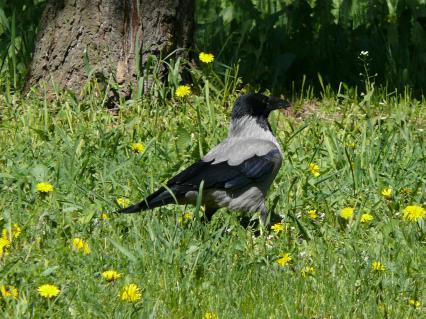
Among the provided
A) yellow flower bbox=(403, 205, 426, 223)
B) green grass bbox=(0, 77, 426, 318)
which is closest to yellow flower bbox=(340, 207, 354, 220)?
green grass bbox=(0, 77, 426, 318)

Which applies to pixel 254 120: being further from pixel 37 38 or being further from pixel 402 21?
pixel 402 21

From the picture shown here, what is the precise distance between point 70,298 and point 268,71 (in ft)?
Result: 13.1

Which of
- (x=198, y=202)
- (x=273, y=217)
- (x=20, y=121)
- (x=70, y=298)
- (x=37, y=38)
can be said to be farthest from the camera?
(x=37, y=38)

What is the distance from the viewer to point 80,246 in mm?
4961

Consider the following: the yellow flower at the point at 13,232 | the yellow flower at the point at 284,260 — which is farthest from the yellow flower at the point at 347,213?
the yellow flower at the point at 13,232

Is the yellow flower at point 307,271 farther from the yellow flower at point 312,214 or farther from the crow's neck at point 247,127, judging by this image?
the crow's neck at point 247,127

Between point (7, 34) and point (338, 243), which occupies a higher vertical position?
point (7, 34)

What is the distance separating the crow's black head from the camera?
247 inches

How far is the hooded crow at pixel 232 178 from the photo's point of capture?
5.68 m

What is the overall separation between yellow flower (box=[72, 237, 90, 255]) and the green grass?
0.14 feet

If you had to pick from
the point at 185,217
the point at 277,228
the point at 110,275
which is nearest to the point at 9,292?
the point at 110,275

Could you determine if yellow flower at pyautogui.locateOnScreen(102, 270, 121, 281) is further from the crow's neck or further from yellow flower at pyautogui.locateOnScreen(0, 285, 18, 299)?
the crow's neck

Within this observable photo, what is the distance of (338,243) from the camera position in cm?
549

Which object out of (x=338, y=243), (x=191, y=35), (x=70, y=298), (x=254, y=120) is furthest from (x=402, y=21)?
(x=70, y=298)
